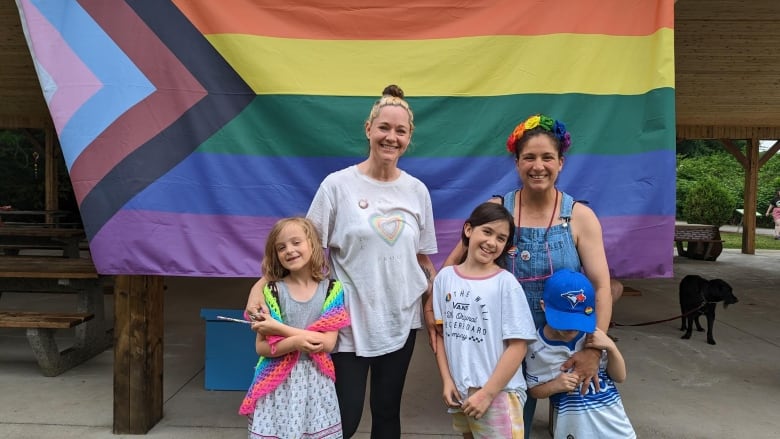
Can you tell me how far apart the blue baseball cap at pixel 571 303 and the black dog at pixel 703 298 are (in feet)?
13.2

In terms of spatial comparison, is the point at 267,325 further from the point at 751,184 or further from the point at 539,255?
the point at 751,184

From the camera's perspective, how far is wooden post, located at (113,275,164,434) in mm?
2914

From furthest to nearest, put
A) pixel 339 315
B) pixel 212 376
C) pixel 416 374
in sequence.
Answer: pixel 416 374, pixel 212 376, pixel 339 315

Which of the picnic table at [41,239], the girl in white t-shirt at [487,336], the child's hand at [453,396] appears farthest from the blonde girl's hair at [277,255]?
the picnic table at [41,239]

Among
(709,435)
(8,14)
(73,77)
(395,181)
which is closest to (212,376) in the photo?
(73,77)

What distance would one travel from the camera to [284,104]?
275 centimetres

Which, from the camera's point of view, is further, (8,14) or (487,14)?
(8,14)

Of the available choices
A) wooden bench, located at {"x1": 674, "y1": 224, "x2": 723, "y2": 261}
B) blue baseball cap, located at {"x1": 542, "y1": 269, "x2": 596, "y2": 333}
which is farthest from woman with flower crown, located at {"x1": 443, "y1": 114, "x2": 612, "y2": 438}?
wooden bench, located at {"x1": 674, "y1": 224, "x2": 723, "y2": 261}

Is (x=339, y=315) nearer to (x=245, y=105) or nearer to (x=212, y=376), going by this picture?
(x=245, y=105)

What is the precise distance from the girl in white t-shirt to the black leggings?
226 millimetres

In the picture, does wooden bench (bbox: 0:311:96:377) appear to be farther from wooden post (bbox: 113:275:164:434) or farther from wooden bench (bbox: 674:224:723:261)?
wooden bench (bbox: 674:224:723:261)

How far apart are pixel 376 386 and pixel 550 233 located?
0.90 meters

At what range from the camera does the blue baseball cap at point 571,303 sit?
177 cm

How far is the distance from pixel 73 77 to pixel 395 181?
6.15 feet
